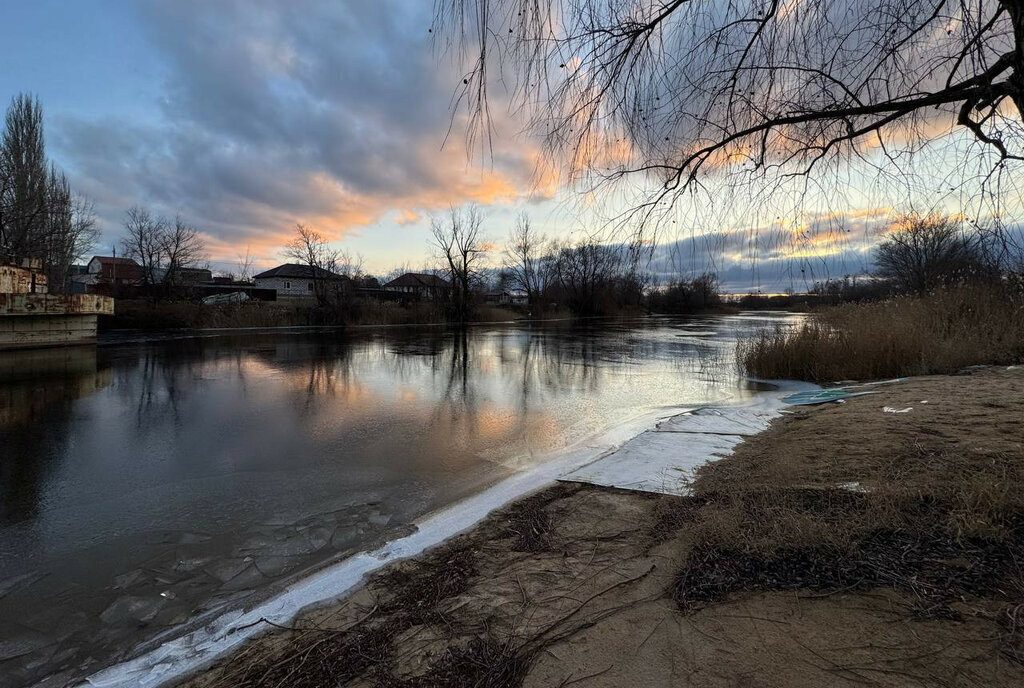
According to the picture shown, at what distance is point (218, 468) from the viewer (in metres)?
5.77

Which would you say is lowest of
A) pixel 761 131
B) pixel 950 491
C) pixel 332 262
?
pixel 950 491

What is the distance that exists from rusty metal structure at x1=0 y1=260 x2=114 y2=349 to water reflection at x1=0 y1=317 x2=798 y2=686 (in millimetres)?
4525

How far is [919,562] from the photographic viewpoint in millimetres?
2426

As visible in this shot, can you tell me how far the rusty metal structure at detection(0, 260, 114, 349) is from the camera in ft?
54.3

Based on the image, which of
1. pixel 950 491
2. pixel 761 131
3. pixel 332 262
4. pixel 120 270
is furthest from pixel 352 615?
pixel 120 270

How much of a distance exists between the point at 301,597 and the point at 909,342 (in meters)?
14.0

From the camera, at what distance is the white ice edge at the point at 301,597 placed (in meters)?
2.47

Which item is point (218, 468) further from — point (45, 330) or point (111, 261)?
point (111, 261)

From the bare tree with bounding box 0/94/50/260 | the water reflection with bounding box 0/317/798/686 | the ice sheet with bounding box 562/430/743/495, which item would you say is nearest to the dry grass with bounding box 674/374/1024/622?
the ice sheet with bounding box 562/430/743/495

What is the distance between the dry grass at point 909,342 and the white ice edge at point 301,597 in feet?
28.8

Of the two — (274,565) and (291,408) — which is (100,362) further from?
(274,565)

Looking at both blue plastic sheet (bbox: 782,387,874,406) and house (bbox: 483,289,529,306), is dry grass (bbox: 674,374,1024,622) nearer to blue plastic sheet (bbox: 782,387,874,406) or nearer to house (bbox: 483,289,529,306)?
blue plastic sheet (bbox: 782,387,874,406)

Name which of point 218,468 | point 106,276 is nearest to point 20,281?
point 218,468

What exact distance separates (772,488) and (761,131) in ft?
8.92
